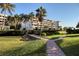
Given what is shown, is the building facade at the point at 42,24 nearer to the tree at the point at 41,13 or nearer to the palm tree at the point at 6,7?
the tree at the point at 41,13

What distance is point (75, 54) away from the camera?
13367 millimetres

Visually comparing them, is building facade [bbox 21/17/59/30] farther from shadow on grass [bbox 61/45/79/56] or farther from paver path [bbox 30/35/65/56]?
shadow on grass [bbox 61/45/79/56]

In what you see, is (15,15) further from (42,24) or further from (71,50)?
(71,50)

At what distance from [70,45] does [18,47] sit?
3.32ft

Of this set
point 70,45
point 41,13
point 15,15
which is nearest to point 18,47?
point 15,15

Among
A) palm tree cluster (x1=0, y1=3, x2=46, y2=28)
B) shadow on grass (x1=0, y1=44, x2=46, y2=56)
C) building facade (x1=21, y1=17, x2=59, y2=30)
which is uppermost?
palm tree cluster (x1=0, y1=3, x2=46, y2=28)

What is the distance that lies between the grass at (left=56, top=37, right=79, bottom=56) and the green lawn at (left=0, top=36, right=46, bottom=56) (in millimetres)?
370

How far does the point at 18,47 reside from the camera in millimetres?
13484

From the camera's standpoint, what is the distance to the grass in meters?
13.4

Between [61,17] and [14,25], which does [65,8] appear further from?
[14,25]

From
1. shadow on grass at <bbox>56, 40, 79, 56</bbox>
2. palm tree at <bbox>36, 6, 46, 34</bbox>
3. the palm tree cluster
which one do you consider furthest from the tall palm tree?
shadow on grass at <bbox>56, 40, 79, 56</bbox>

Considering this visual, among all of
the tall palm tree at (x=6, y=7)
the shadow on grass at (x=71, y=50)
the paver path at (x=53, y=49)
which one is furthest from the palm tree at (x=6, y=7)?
the shadow on grass at (x=71, y=50)

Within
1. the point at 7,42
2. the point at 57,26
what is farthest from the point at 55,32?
the point at 7,42

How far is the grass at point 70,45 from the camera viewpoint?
1338 centimetres
